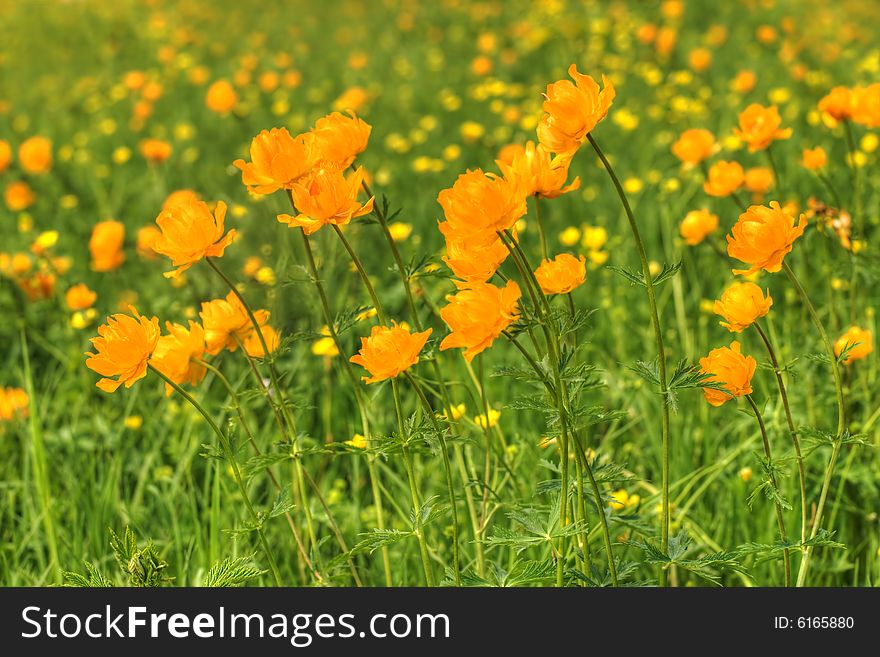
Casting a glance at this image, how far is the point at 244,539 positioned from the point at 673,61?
3613 millimetres

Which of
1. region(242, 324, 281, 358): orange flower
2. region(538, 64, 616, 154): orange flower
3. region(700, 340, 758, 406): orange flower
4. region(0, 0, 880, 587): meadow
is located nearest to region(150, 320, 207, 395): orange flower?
region(0, 0, 880, 587): meadow

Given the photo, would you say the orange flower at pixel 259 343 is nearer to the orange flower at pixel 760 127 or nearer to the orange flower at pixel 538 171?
the orange flower at pixel 538 171

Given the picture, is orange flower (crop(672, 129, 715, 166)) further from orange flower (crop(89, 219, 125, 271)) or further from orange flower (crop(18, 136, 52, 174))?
orange flower (crop(18, 136, 52, 174))

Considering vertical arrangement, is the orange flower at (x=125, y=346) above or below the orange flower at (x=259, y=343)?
below

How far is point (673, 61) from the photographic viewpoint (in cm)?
450

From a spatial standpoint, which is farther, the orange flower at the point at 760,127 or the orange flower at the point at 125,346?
the orange flower at the point at 760,127

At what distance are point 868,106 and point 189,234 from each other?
134 cm

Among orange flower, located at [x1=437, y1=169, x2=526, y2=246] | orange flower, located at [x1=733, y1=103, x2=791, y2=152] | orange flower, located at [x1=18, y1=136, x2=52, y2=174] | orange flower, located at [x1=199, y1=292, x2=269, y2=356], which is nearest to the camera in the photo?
orange flower, located at [x1=437, y1=169, x2=526, y2=246]

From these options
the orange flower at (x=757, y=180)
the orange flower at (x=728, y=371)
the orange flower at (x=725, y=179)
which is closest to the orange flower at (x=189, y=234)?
the orange flower at (x=728, y=371)

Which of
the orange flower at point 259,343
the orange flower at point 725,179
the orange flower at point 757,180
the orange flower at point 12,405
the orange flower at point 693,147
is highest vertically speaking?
the orange flower at point 757,180

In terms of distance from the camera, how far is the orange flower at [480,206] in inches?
39.4

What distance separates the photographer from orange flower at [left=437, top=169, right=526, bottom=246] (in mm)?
1000

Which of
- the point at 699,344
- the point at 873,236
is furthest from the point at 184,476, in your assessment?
the point at 873,236
